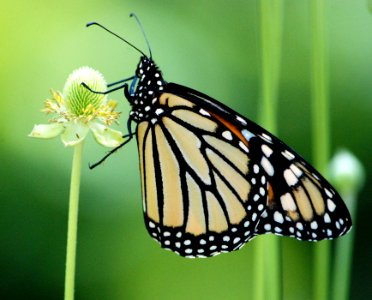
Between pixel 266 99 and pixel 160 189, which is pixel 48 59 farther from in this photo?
pixel 266 99

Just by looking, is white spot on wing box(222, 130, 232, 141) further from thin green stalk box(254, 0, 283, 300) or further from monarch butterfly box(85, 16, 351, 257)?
thin green stalk box(254, 0, 283, 300)

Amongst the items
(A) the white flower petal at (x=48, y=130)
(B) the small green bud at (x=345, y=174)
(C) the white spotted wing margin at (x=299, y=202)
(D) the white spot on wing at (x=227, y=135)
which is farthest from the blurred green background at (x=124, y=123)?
(A) the white flower petal at (x=48, y=130)

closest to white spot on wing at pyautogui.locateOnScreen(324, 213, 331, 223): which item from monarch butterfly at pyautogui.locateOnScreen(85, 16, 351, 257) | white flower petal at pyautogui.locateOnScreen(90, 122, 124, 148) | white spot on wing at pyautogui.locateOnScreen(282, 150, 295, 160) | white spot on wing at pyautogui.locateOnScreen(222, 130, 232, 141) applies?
monarch butterfly at pyautogui.locateOnScreen(85, 16, 351, 257)

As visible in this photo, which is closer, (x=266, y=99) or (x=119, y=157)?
(x=266, y=99)

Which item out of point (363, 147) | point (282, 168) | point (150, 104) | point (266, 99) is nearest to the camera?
point (266, 99)

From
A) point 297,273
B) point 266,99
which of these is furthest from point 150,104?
point 297,273

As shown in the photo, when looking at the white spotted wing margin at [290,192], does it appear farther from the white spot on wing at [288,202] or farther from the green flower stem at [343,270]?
the green flower stem at [343,270]

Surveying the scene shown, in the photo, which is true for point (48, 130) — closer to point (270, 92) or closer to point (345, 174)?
point (270, 92)
